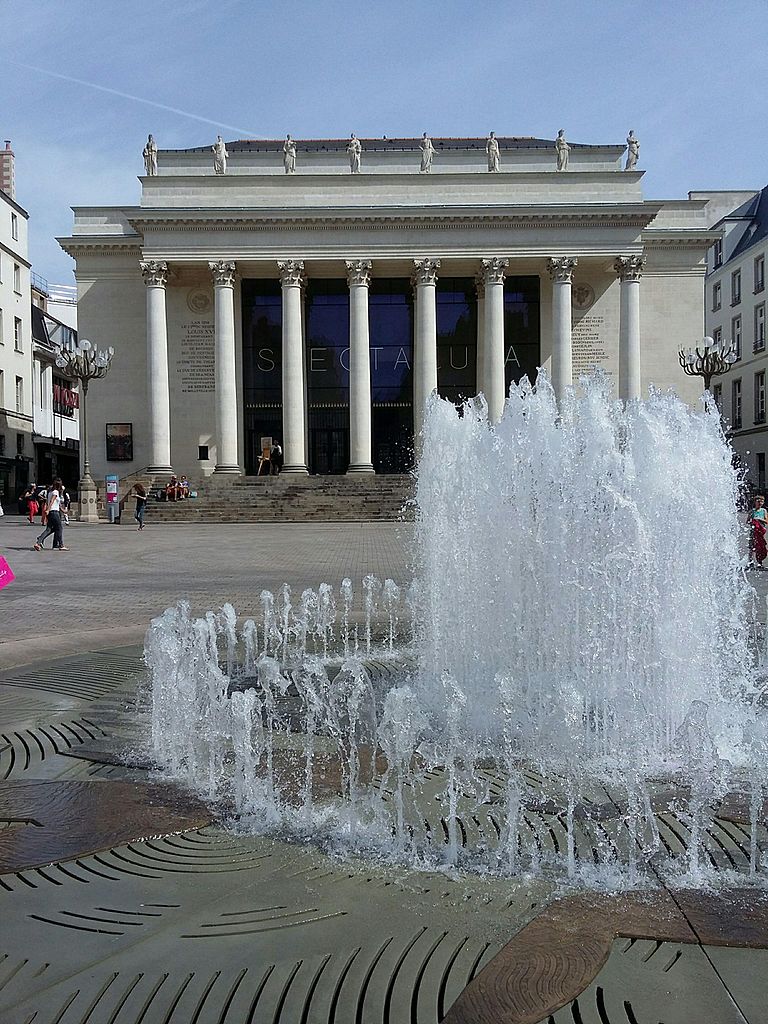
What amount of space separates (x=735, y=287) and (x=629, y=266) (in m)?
22.5

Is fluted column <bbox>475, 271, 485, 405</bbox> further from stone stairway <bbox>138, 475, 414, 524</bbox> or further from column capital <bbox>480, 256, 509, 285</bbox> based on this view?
stone stairway <bbox>138, 475, 414, 524</bbox>

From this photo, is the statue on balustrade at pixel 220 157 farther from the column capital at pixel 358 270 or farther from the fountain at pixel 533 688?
the fountain at pixel 533 688

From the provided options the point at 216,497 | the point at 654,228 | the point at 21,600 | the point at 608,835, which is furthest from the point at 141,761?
the point at 654,228

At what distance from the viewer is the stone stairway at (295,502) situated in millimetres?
31953

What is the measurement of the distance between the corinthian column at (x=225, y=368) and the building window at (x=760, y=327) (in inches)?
1346

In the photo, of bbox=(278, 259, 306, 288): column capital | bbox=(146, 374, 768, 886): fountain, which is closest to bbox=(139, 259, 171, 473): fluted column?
bbox=(278, 259, 306, 288): column capital

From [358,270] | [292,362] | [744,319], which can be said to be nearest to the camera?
[358,270]

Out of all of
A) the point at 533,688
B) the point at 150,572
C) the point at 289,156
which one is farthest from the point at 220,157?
the point at 533,688

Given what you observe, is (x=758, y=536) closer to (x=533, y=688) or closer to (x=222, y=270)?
(x=533, y=688)

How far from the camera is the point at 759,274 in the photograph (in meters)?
52.6

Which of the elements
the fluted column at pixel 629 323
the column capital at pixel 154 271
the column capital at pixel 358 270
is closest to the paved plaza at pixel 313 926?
the column capital at pixel 358 270

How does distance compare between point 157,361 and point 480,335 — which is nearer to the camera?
point 157,361

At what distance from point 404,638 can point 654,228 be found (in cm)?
3822

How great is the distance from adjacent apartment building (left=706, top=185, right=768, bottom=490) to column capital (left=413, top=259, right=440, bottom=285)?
2273cm
